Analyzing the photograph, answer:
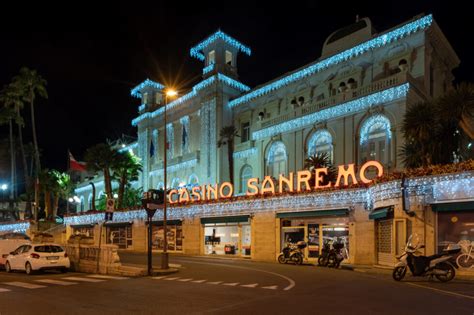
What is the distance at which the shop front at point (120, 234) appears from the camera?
42219mm

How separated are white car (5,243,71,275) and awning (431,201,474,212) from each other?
1643 centimetres

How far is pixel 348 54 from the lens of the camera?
34.1 m

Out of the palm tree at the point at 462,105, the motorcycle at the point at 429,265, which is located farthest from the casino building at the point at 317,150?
the palm tree at the point at 462,105

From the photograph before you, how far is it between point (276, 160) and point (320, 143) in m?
5.09

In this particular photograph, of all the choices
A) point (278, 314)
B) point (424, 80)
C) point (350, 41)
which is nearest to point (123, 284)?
point (278, 314)

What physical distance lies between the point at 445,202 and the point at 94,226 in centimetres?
3882

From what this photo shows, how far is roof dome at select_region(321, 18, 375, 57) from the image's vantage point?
33750mm

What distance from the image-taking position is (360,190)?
2400 centimetres

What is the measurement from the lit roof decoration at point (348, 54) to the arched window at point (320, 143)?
6.03m

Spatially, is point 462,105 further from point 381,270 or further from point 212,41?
point 212,41

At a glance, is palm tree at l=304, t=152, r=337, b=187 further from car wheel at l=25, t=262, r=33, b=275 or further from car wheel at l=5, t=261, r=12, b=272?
car wheel at l=5, t=261, r=12, b=272

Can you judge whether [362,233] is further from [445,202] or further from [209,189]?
[209,189]

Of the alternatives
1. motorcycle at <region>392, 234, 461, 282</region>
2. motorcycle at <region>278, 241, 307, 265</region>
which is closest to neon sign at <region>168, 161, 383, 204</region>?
motorcycle at <region>278, 241, 307, 265</region>

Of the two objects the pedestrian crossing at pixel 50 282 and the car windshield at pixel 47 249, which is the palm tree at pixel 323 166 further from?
the car windshield at pixel 47 249
